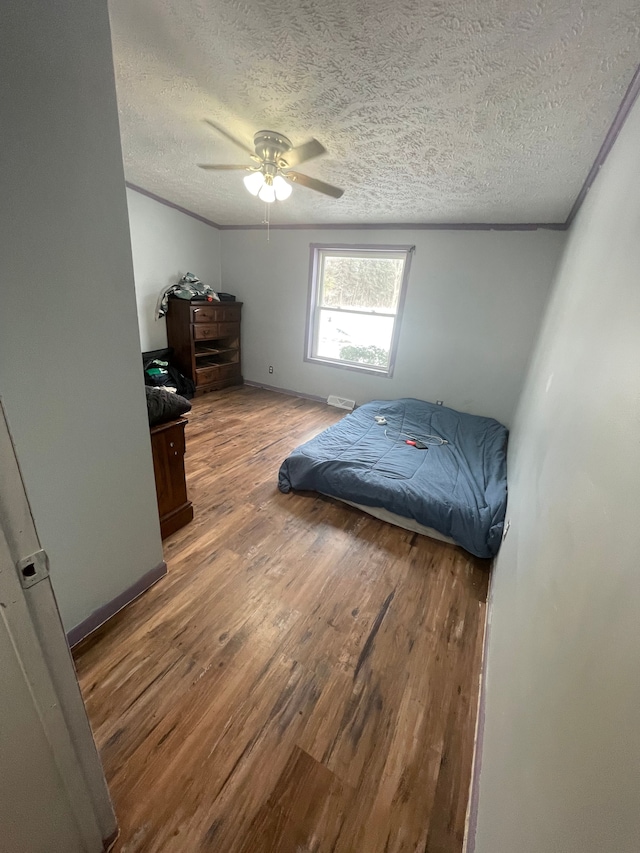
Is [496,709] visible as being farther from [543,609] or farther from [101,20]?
[101,20]

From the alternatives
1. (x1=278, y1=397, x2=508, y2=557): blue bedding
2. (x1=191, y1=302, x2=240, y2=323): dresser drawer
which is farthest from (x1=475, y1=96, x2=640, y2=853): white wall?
(x1=191, y1=302, x2=240, y2=323): dresser drawer

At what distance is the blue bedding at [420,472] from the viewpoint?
2080 mm

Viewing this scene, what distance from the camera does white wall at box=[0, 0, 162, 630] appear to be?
918mm

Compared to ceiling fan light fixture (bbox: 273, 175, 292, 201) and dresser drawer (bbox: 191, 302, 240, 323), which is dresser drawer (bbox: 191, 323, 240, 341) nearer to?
dresser drawer (bbox: 191, 302, 240, 323)

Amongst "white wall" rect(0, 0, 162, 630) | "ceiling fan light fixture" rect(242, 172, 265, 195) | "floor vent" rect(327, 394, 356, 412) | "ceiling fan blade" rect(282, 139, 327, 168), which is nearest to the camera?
"white wall" rect(0, 0, 162, 630)

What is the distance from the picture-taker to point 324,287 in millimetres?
4414

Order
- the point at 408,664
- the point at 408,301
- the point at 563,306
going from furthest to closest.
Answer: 1. the point at 408,301
2. the point at 563,306
3. the point at 408,664

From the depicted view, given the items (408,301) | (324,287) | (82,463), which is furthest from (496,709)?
(324,287)

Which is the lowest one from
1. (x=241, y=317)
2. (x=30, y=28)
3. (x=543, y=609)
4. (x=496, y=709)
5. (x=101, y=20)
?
(x=496, y=709)

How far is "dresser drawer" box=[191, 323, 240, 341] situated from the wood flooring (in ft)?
9.60

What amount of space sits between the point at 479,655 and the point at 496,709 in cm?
46

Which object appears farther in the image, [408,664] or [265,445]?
[265,445]

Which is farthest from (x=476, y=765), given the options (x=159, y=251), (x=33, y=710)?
(x=159, y=251)

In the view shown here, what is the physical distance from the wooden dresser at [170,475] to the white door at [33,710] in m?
1.24
